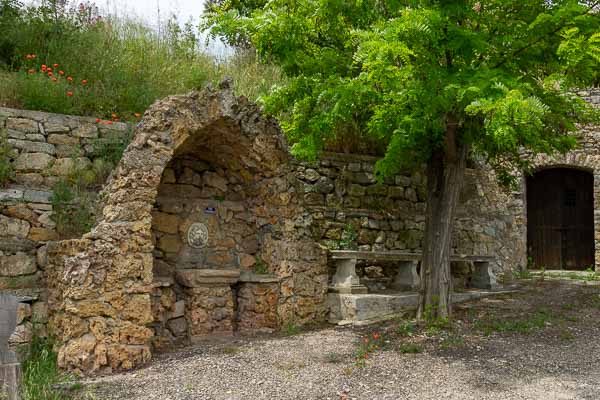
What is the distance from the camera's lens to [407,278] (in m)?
8.57

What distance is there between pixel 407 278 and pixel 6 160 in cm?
551

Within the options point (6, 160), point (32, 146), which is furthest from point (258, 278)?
point (6, 160)

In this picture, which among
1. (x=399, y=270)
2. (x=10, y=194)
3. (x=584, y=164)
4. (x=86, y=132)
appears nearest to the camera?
(x=10, y=194)

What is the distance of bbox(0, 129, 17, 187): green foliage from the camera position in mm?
6844

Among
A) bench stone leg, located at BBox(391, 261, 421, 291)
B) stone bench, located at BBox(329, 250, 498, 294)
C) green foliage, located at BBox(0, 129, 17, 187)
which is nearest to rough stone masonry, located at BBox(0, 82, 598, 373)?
green foliage, located at BBox(0, 129, 17, 187)

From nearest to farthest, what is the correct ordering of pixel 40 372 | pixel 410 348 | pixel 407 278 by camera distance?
pixel 40 372
pixel 410 348
pixel 407 278

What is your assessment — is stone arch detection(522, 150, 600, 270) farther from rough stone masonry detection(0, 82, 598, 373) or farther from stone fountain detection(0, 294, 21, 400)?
stone fountain detection(0, 294, 21, 400)

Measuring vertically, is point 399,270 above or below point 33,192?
below

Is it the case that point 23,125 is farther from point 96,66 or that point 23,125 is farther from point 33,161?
point 96,66

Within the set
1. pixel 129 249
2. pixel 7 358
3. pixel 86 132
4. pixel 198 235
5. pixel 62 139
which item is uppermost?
pixel 86 132

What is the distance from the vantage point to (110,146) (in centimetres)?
764

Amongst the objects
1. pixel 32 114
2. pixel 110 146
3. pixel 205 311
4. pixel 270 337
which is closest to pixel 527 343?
pixel 270 337

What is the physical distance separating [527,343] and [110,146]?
5.57 meters

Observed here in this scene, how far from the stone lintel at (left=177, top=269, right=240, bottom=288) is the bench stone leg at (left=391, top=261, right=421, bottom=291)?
2528 millimetres
